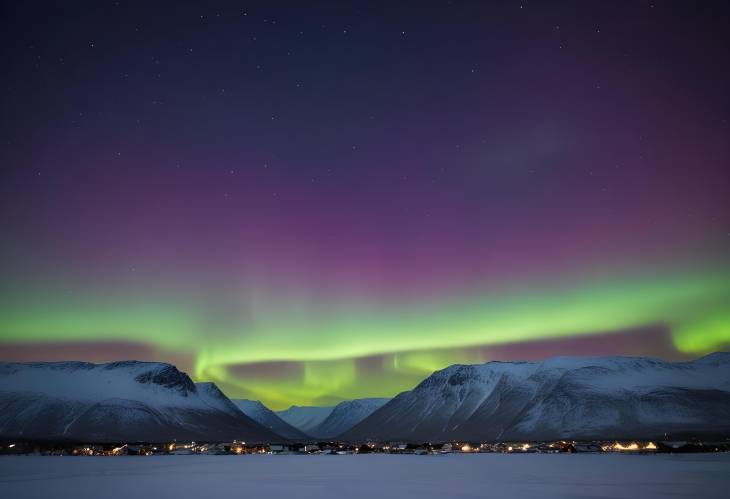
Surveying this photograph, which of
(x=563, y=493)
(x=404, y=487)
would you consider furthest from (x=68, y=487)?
(x=563, y=493)

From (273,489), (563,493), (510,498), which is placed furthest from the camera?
(273,489)

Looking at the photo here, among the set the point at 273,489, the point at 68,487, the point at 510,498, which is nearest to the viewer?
the point at 510,498

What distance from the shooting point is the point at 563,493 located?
76.6 meters

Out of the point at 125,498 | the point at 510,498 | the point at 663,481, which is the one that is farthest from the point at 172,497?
the point at 663,481

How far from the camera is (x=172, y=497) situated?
7669cm

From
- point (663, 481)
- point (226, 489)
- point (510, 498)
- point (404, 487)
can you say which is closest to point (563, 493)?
point (510, 498)

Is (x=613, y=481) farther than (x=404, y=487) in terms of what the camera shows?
Yes

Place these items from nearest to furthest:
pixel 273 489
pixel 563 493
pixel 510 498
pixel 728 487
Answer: pixel 510 498 < pixel 563 493 < pixel 728 487 < pixel 273 489

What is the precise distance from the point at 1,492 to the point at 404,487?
50781 mm

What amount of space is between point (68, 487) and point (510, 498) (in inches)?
2456

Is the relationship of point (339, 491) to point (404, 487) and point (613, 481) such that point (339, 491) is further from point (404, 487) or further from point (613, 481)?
point (613, 481)

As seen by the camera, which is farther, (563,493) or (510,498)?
(563,493)

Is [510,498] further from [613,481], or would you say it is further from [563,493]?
[613,481]

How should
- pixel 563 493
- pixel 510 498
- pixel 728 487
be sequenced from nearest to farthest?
pixel 510 498 → pixel 563 493 → pixel 728 487
